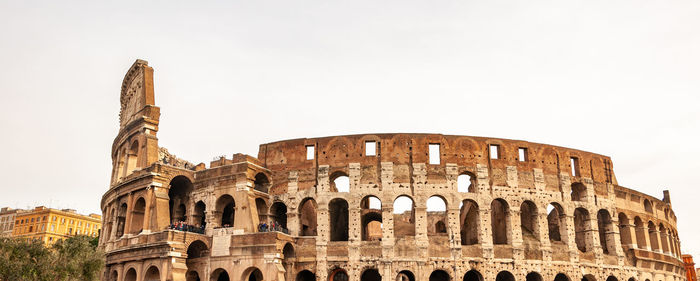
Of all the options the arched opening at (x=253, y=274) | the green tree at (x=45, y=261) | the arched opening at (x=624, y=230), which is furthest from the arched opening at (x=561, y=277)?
the green tree at (x=45, y=261)

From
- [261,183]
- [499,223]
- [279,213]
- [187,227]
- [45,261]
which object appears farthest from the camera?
[499,223]

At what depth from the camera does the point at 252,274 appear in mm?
28609

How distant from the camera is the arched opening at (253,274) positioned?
26.2 meters

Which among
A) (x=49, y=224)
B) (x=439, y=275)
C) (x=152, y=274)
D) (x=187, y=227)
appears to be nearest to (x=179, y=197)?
(x=187, y=227)

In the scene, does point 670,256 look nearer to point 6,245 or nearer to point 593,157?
point 593,157

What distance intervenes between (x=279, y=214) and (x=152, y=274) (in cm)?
688

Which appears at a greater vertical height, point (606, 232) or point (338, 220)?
point (338, 220)

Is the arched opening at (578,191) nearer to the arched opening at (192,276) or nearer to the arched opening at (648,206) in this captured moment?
the arched opening at (648,206)

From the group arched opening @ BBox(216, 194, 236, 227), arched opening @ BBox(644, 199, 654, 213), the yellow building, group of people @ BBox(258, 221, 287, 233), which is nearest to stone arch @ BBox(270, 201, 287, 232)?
group of people @ BBox(258, 221, 287, 233)

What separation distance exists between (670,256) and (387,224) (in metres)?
19.2

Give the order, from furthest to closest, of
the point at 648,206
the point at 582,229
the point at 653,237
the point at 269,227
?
1. the point at 648,206
2. the point at 653,237
3. the point at 582,229
4. the point at 269,227

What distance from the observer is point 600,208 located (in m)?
30.9

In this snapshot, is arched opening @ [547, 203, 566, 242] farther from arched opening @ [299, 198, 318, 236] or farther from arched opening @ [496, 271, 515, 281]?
arched opening @ [299, 198, 318, 236]

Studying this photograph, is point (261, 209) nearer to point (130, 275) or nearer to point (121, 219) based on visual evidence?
point (130, 275)
